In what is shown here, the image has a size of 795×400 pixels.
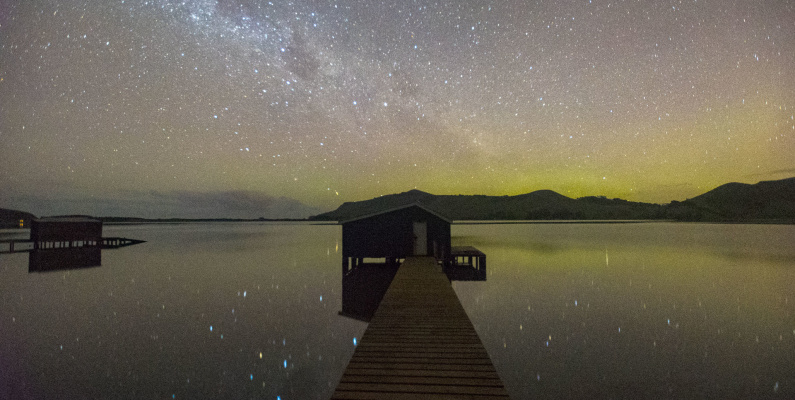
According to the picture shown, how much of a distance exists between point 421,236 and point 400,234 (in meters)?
1.31

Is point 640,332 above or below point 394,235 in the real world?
below

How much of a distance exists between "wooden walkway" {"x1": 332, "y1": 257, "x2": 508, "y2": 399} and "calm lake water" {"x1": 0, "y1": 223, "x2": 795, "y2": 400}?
3.34 metres

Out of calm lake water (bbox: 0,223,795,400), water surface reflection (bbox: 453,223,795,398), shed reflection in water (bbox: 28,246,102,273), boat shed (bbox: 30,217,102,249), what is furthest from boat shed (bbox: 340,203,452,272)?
boat shed (bbox: 30,217,102,249)

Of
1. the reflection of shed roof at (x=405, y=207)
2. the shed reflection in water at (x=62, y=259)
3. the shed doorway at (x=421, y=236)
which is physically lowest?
the shed reflection in water at (x=62, y=259)

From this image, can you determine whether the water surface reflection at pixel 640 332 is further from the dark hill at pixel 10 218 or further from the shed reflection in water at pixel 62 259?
the dark hill at pixel 10 218

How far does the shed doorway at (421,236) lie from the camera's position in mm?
21156

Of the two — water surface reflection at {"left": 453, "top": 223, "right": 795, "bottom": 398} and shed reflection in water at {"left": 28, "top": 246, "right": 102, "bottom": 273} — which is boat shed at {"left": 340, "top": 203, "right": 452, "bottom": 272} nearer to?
water surface reflection at {"left": 453, "top": 223, "right": 795, "bottom": 398}

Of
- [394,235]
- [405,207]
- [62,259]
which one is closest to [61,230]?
[62,259]

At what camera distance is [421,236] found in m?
21.2

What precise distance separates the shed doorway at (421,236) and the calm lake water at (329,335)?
12.1 feet

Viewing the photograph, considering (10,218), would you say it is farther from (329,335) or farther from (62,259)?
(329,335)

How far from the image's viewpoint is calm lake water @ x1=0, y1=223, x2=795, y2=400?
9688 millimetres

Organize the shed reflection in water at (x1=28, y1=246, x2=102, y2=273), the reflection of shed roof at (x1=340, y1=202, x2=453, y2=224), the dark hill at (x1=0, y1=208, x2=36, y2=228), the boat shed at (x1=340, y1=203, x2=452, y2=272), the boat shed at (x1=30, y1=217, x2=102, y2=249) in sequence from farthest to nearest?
1. the dark hill at (x1=0, y1=208, x2=36, y2=228)
2. the boat shed at (x1=30, y1=217, x2=102, y2=249)
3. the shed reflection in water at (x1=28, y1=246, x2=102, y2=273)
4. the boat shed at (x1=340, y1=203, x2=452, y2=272)
5. the reflection of shed roof at (x1=340, y1=202, x2=453, y2=224)

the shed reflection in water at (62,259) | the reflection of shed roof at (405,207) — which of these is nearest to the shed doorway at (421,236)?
the reflection of shed roof at (405,207)
